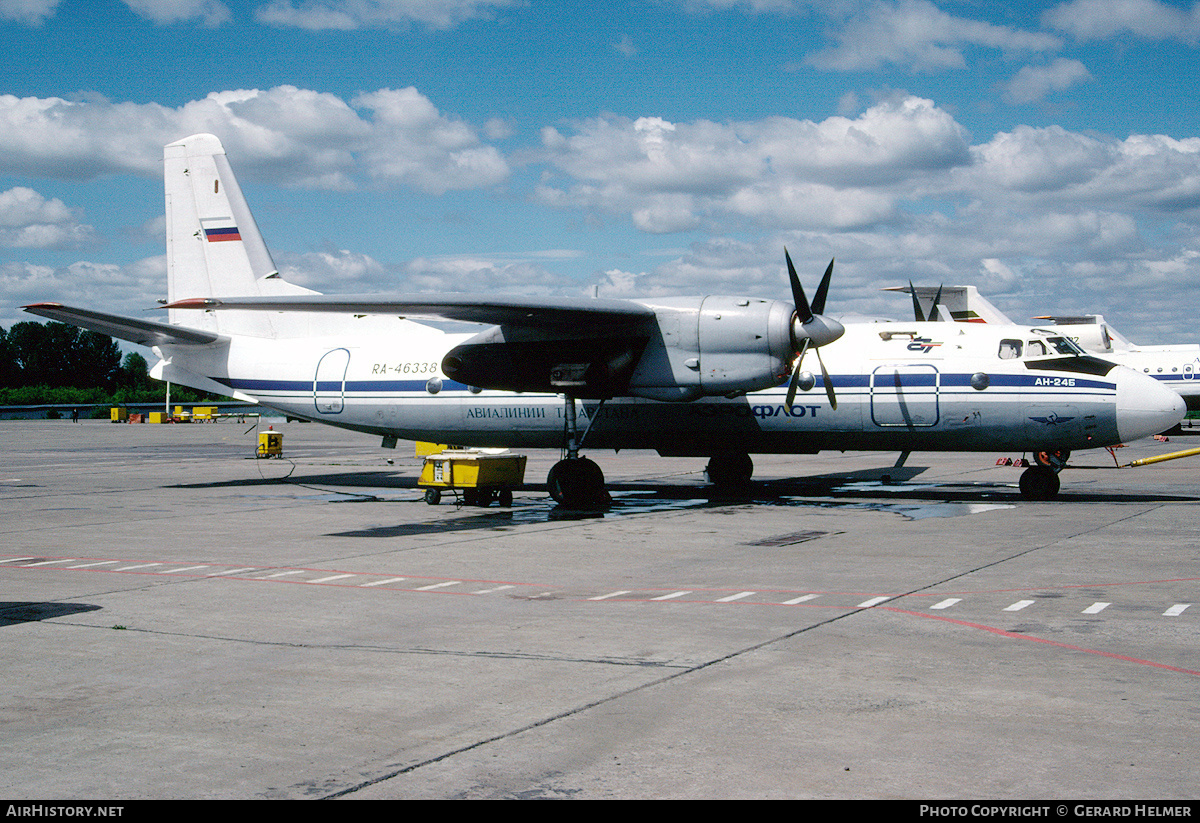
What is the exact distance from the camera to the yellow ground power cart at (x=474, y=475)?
75.5 ft

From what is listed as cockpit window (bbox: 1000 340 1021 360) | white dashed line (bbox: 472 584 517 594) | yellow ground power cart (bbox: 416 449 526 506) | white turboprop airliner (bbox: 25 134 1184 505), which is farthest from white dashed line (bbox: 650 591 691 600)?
cockpit window (bbox: 1000 340 1021 360)

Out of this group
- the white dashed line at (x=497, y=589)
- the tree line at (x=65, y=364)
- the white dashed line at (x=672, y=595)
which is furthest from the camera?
the tree line at (x=65, y=364)

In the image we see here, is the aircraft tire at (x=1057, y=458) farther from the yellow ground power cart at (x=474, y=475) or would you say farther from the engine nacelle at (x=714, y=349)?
the yellow ground power cart at (x=474, y=475)

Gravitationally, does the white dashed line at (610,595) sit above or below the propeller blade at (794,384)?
below

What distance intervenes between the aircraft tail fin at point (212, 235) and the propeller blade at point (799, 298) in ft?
47.4

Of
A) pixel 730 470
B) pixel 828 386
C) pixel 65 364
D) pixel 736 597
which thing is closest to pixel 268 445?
pixel 730 470

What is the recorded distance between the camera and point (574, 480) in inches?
875

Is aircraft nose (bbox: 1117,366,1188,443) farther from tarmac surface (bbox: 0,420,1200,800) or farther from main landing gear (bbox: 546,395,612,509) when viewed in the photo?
main landing gear (bbox: 546,395,612,509)

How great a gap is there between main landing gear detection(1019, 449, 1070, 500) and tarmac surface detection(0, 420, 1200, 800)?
7.31 ft

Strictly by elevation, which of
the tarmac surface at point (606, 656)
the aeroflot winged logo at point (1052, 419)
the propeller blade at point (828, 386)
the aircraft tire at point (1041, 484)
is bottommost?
the tarmac surface at point (606, 656)

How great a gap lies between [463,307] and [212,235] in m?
12.4

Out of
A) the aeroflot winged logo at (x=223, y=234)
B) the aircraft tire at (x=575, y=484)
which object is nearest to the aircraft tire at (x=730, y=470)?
the aircraft tire at (x=575, y=484)

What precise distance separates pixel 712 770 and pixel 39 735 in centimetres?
453

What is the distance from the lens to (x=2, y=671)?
8703mm
